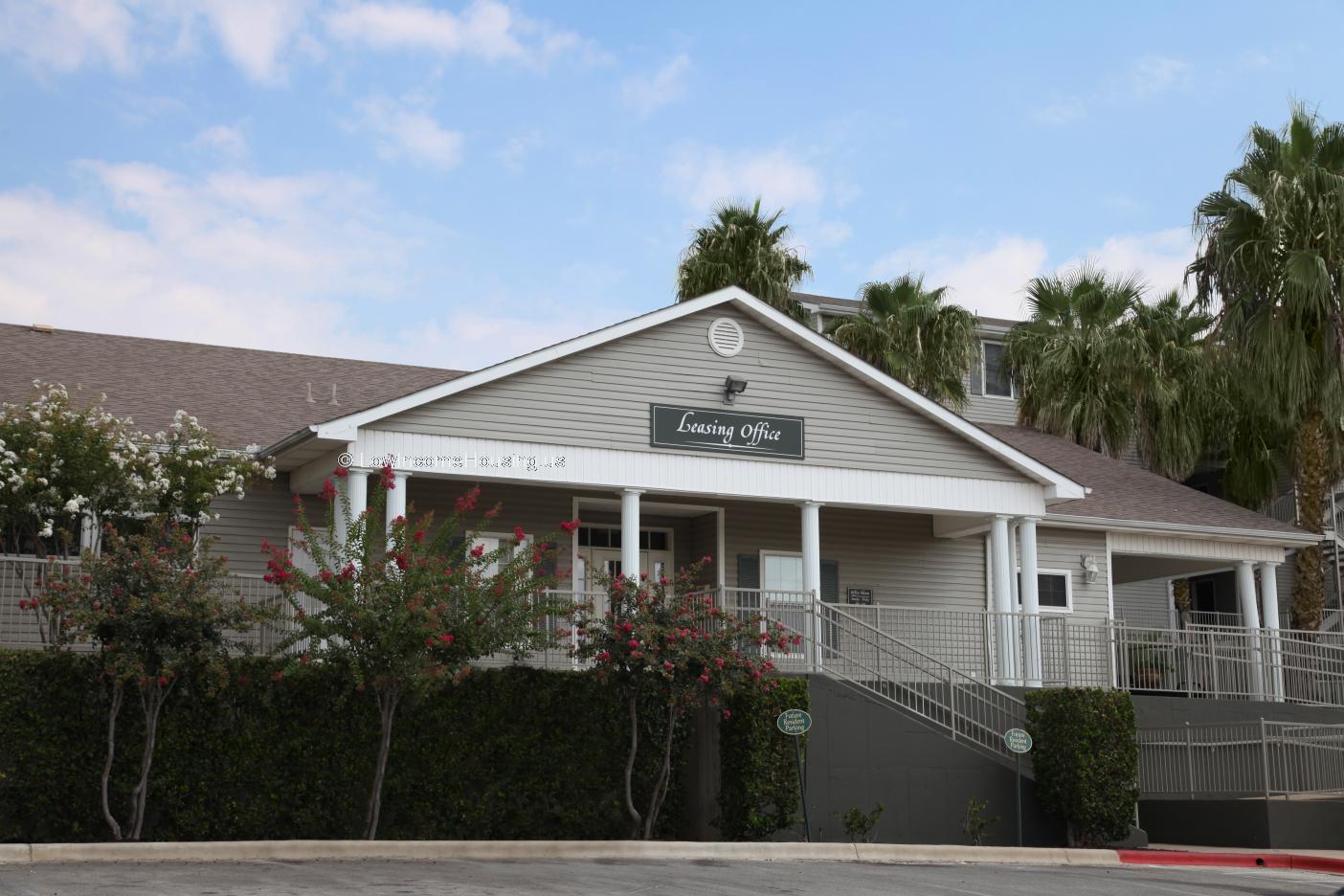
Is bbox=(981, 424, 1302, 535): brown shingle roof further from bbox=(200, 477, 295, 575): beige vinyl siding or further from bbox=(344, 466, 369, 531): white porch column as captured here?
bbox=(200, 477, 295, 575): beige vinyl siding

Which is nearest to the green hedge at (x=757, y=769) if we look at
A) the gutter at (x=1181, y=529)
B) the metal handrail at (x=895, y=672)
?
the metal handrail at (x=895, y=672)

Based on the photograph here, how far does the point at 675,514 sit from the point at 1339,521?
771 inches

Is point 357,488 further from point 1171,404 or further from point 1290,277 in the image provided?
point 1171,404

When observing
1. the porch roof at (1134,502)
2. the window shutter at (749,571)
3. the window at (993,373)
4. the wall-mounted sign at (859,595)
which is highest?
the window at (993,373)

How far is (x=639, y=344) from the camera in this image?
20859 mm

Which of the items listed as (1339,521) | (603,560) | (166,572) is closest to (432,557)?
(166,572)

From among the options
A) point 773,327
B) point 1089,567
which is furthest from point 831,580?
point 1089,567

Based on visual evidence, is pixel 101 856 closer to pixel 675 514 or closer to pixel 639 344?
pixel 639 344

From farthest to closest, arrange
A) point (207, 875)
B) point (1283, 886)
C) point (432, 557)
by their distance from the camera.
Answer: point (432, 557) → point (1283, 886) → point (207, 875)

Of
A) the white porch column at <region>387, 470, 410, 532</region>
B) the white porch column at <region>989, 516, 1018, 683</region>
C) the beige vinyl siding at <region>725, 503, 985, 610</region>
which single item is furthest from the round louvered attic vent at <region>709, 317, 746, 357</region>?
the white porch column at <region>387, 470, 410, 532</region>

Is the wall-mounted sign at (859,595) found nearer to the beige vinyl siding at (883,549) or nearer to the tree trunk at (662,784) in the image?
the beige vinyl siding at (883,549)

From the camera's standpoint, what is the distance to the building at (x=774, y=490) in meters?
19.6

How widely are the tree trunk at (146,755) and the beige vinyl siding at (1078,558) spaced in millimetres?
15397

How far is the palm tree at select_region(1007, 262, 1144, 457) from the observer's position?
111ft
